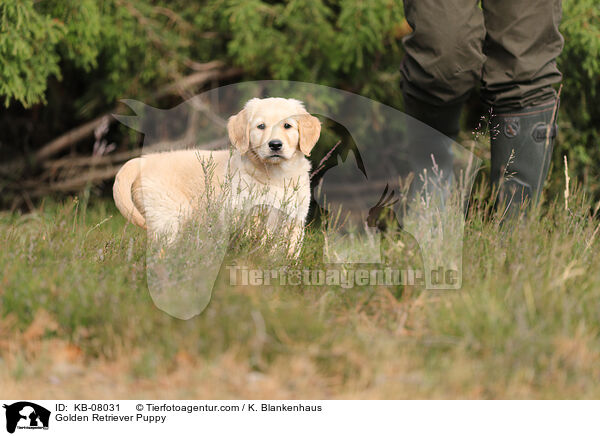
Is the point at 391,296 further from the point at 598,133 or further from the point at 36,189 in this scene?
the point at 36,189

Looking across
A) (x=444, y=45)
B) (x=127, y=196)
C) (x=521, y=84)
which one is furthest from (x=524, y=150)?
(x=127, y=196)

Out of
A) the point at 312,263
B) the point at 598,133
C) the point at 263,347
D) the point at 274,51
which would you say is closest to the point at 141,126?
the point at 312,263

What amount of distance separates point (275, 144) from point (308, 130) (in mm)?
150

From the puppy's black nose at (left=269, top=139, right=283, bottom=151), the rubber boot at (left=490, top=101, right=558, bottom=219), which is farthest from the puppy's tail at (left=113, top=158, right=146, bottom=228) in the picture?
the rubber boot at (left=490, top=101, right=558, bottom=219)

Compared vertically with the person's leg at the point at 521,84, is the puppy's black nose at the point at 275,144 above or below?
below

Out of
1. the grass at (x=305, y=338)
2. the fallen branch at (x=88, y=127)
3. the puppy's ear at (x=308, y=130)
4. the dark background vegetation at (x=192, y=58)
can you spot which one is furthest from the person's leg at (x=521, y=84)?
the fallen branch at (x=88, y=127)

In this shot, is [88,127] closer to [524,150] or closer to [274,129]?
[274,129]

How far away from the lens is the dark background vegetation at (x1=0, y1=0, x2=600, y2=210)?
4.49 m

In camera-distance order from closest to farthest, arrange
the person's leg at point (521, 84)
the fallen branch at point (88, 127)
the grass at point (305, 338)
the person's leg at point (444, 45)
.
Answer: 1. the grass at point (305, 338)
2. the person's leg at point (444, 45)
3. the person's leg at point (521, 84)
4. the fallen branch at point (88, 127)

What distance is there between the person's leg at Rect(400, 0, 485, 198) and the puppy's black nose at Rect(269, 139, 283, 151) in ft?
2.24

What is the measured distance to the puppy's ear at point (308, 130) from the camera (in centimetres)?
265

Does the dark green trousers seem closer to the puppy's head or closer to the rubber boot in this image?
the rubber boot

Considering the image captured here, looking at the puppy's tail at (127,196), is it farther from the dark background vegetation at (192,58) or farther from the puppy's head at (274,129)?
the dark background vegetation at (192,58)
